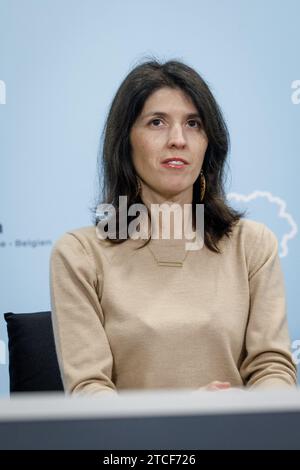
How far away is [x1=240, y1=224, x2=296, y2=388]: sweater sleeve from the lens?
1.26 meters

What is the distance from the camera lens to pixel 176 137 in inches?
52.9

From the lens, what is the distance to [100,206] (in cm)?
146

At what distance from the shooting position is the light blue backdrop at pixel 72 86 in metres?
2.22

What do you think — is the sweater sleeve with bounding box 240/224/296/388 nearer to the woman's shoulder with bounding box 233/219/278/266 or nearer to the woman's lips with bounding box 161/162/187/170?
the woman's shoulder with bounding box 233/219/278/266

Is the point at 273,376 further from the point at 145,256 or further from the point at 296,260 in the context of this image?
the point at 296,260

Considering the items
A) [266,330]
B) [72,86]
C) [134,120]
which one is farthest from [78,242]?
[72,86]

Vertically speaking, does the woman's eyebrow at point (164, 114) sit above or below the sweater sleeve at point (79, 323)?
above

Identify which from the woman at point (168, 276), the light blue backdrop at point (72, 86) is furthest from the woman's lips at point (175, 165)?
the light blue backdrop at point (72, 86)

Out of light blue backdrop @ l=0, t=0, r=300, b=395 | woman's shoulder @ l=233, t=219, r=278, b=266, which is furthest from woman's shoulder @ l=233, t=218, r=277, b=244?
light blue backdrop @ l=0, t=0, r=300, b=395

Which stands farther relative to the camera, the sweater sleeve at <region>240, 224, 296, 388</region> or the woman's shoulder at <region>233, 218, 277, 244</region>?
the woman's shoulder at <region>233, 218, 277, 244</region>

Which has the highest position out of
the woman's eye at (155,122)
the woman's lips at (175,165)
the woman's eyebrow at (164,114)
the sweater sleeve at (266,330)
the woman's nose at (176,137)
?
the woman's eyebrow at (164,114)

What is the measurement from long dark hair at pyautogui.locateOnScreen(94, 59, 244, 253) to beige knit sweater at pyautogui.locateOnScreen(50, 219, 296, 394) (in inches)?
2.6

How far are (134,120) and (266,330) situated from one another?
0.50m

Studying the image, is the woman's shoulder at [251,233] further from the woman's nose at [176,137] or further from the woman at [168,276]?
the woman's nose at [176,137]
